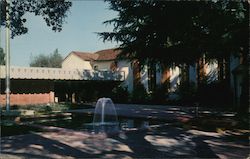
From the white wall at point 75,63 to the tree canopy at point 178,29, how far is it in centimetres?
2902

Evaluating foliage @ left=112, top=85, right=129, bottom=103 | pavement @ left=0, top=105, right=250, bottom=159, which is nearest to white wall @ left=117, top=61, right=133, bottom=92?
foliage @ left=112, top=85, right=129, bottom=103


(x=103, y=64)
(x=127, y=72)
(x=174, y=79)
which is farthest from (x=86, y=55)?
(x=174, y=79)

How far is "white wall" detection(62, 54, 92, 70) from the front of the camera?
52997 millimetres

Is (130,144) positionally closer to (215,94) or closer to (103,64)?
(215,94)

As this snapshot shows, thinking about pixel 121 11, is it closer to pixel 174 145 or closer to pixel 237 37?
pixel 237 37

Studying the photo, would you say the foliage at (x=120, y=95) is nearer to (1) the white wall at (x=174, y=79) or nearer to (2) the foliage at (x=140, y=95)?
(2) the foliage at (x=140, y=95)

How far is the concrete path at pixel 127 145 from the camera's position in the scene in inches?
404

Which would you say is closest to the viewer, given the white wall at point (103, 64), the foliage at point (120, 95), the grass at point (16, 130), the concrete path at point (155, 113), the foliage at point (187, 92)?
the grass at point (16, 130)

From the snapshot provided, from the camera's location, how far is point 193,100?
108 feet

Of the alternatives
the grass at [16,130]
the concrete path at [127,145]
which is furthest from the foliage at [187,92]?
the grass at [16,130]

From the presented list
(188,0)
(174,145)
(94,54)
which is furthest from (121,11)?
(94,54)

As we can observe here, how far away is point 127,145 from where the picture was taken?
11.7 meters

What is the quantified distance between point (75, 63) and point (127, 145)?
4492 centimetres

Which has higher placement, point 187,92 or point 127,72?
point 127,72
